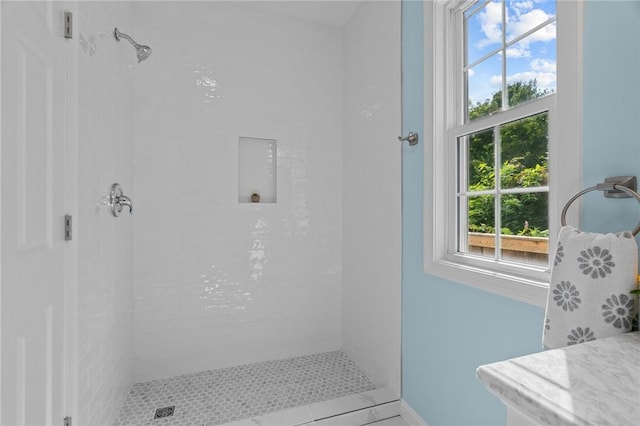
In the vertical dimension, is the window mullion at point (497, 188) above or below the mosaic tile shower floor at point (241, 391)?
above

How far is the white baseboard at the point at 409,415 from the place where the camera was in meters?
1.65

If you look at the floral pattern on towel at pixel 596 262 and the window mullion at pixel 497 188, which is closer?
the floral pattern on towel at pixel 596 262

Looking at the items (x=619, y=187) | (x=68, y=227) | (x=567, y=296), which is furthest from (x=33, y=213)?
(x=619, y=187)

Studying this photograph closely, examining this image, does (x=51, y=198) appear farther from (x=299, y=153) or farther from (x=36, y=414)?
(x=299, y=153)

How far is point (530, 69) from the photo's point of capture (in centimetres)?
119

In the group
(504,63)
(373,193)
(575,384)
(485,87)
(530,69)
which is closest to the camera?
(575,384)

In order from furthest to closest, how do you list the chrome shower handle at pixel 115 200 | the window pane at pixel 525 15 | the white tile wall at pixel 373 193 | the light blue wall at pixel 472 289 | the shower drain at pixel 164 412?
the white tile wall at pixel 373 193, the shower drain at pixel 164 412, the chrome shower handle at pixel 115 200, the window pane at pixel 525 15, the light blue wall at pixel 472 289

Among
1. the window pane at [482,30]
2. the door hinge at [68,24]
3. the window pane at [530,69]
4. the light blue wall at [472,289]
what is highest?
the window pane at [482,30]

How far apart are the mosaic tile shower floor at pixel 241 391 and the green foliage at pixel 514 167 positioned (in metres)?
1.36

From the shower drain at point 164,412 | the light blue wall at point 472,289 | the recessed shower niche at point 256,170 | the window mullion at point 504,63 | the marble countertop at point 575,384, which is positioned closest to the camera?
the marble countertop at point 575,384

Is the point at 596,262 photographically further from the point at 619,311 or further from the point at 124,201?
the point at 124,201

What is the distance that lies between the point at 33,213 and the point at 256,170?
155cm

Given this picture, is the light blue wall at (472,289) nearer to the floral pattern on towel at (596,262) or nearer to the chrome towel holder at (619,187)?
the chrome towel holder at (619,187)

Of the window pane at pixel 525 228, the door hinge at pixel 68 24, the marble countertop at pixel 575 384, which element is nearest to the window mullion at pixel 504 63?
the window pane at pixel 525 228
